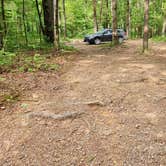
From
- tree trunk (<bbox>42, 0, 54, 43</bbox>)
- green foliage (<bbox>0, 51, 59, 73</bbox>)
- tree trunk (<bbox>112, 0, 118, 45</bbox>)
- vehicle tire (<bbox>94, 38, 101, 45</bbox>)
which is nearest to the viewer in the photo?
green foliage (<bbox>0, 51, 59, 73</bbox>)

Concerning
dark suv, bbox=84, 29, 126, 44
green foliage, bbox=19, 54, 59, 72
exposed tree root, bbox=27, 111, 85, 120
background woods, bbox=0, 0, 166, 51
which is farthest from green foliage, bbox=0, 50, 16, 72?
dark suv, bbox=84, 29, 126, 44

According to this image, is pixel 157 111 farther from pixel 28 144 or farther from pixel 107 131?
pixel 28 144

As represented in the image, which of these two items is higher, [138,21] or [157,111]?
[138,21]

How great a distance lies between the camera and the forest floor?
3.85 metres

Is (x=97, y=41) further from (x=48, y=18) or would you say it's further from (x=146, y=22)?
(x=146, y=22)

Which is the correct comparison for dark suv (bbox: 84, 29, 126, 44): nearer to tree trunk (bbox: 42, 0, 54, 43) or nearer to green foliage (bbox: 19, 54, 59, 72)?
tree trunk (bbox: 42, 0, 54, 43)

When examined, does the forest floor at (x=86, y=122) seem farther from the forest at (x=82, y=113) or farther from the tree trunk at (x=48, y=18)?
the tree trunk at (x=48, y=18)

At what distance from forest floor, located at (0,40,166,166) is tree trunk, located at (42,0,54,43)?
946 centimetres

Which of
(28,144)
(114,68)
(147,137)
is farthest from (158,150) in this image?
(114,68)

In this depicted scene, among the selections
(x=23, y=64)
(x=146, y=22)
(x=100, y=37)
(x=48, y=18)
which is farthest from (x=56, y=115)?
(x=100, y=37)

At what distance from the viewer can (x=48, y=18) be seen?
1697cm

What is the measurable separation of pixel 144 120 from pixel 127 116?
0.34 metres

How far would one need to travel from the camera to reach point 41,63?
10109 mm

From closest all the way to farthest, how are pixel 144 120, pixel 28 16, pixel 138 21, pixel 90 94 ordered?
pixel 144 120
pixel 90 94
pixel 28 16
pixel 138 21
